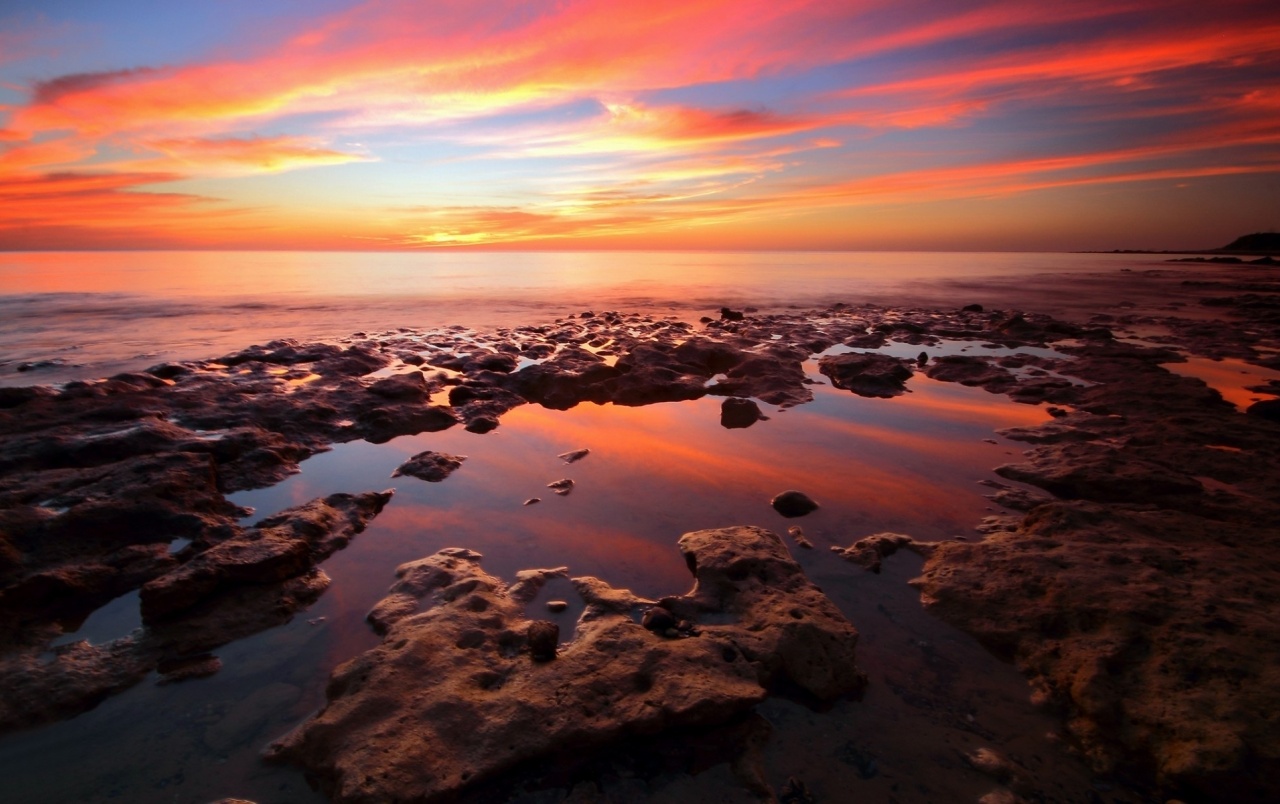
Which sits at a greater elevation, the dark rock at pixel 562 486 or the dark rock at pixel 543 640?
the dark rock at pixel 562 486

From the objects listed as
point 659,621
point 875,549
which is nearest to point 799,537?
point 875,549

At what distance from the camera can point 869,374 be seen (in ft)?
36.2

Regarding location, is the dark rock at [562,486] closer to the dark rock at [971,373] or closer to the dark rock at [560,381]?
the dark rock at [560,381]

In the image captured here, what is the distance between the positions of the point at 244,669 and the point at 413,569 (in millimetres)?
1302

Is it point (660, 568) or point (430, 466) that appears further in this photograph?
point (430, 466)

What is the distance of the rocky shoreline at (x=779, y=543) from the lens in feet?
10.7

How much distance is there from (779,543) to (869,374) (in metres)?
7.25

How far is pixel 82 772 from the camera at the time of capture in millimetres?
2945

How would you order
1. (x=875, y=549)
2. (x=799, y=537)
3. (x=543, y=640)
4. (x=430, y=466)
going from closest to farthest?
(x=543, y=640), (x=875, y=549), (x=799, y=537), (x=430, y=466)

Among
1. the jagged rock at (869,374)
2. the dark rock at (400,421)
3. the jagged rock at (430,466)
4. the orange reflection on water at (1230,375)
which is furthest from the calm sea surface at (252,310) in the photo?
the orange reflection on water at (1230,375)

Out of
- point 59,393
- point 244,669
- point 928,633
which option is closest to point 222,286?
point 59,393

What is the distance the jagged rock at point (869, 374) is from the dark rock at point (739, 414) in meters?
2.70

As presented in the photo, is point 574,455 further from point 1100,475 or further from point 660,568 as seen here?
point 1100,475

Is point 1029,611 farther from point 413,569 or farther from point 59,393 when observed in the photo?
point 59,393
